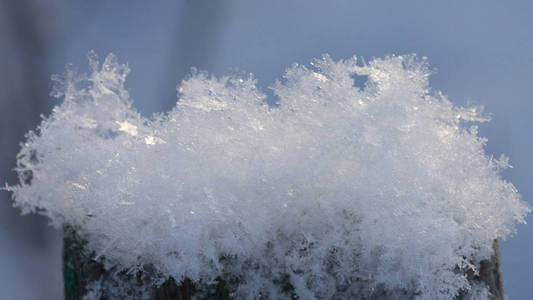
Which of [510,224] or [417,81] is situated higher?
[417,81]

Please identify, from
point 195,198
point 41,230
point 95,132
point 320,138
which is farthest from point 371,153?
point 41,230

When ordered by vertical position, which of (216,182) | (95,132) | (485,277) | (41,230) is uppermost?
(41,230)

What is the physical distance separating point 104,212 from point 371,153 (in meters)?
0.24

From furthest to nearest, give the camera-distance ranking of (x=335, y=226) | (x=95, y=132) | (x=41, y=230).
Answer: (x=41, y=230)
(x=95, y=132)
(x=335, y=226)

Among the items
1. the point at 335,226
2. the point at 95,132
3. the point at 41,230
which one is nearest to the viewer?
the point at 335,226

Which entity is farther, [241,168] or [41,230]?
[41,230]

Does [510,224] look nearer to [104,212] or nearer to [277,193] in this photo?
[277,193]

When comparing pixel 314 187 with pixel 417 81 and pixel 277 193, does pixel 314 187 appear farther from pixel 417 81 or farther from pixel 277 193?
pixel 417 81

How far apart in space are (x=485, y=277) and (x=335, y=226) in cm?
15

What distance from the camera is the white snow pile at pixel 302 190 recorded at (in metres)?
0.36

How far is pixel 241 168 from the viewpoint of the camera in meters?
0.39

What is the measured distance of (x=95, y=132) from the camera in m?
0.49

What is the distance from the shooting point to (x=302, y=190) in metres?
0.38

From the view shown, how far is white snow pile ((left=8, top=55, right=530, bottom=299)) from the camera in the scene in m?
0.36
